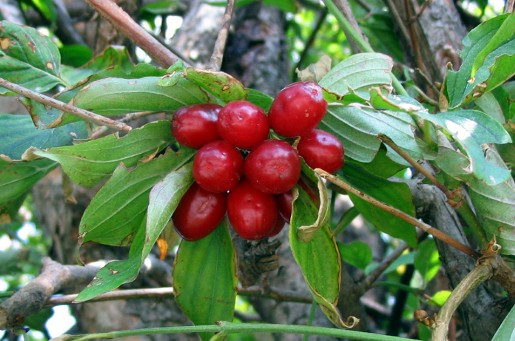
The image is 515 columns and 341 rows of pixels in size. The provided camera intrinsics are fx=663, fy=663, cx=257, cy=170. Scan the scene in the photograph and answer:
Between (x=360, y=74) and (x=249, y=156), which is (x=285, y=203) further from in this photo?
(x=360, y=74)

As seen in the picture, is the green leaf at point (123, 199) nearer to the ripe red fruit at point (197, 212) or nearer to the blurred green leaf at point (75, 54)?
the ripe red fruit at point (197, 212)

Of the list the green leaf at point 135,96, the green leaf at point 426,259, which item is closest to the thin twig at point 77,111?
the green leaf at point 135,96

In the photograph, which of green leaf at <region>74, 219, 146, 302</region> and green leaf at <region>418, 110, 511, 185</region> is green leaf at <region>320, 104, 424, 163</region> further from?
green leaf at <region>74, 219, 146, 302</region>

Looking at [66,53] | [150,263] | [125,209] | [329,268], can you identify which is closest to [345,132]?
[329,268]

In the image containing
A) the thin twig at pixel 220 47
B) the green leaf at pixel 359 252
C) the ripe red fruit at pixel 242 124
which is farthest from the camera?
the green leaf at pixel 359 252

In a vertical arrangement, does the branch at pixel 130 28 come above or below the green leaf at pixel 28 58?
above
